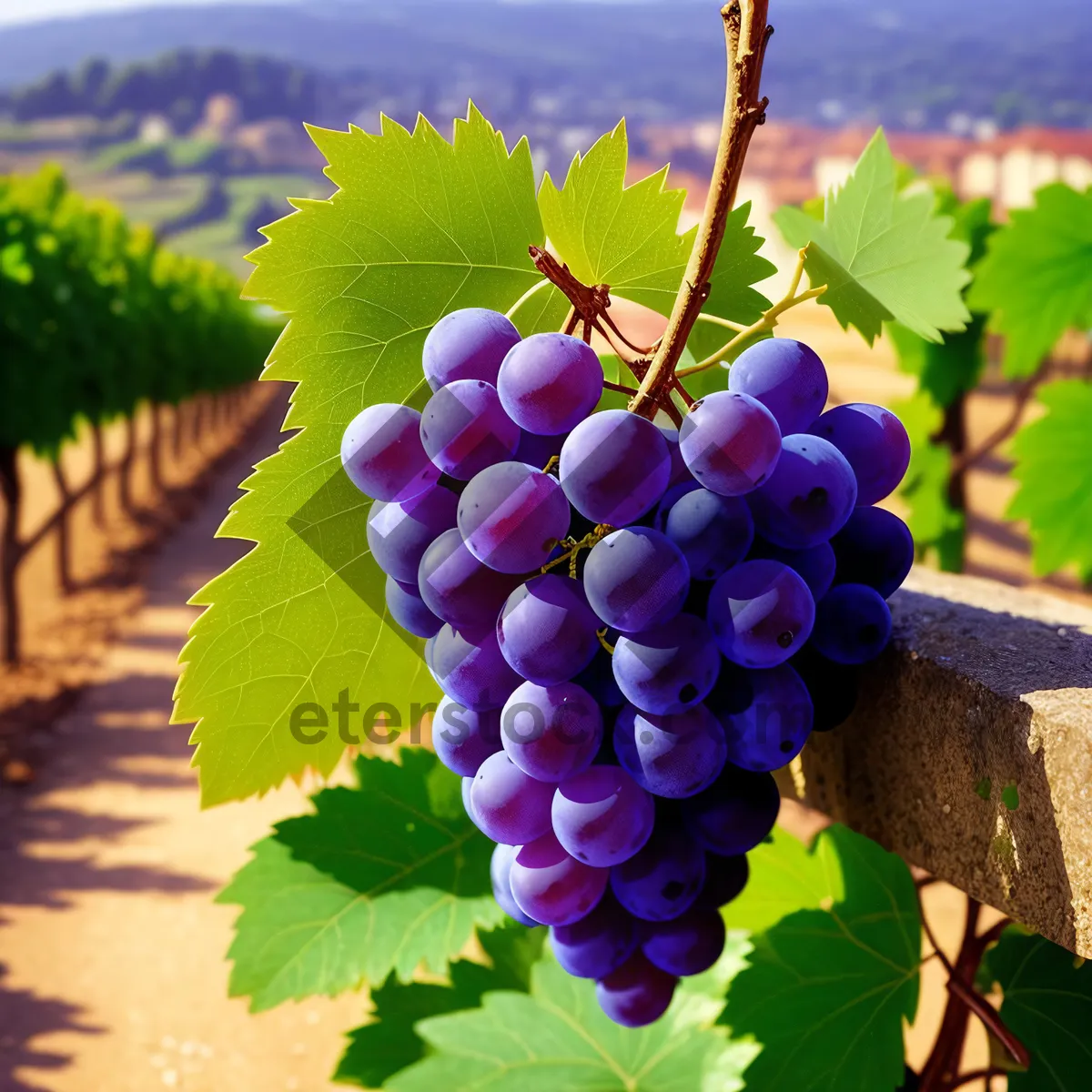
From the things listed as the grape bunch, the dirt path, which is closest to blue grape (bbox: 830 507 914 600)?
the grape bunch

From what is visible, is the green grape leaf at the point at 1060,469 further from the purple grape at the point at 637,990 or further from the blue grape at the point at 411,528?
the blue grape at the point at 411,528

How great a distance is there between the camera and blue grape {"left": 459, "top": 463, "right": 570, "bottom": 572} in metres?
0.59

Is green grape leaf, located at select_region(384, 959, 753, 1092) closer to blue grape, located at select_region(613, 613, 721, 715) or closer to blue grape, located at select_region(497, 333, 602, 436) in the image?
blue grape, located at select_region(613, 613, 721, 715)

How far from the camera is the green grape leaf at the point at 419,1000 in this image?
117 centimetres

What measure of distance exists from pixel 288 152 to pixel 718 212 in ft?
466

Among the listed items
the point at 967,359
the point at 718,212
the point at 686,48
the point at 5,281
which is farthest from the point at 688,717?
the point at 686,48

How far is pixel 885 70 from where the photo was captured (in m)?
141

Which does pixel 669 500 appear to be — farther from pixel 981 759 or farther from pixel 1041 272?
pixel 1041 272

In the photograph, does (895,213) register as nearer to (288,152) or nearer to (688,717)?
(688,717)

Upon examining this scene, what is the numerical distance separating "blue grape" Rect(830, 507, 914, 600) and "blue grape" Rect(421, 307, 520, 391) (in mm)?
261

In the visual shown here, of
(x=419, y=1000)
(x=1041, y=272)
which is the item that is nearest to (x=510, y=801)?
(x=419, y=1000)

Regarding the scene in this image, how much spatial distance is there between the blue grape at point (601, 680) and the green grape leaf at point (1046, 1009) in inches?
16.4

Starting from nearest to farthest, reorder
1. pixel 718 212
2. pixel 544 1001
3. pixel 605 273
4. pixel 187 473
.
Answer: pixel 718 212 < pixel 605 273 < pixel 544 1001 < pixel 187 473

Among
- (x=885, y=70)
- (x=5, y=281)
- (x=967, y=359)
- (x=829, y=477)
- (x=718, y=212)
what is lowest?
(x=5, y=281)
